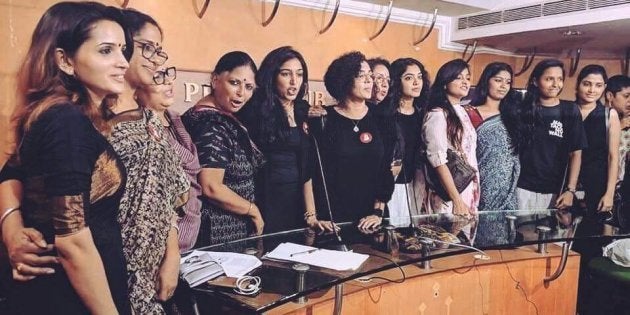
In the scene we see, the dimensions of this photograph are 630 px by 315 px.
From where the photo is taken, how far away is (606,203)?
2357 millimetres

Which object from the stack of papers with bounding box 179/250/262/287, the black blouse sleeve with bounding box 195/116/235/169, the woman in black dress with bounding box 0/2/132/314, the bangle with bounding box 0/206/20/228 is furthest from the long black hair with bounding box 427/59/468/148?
the bangle with bounding box 0/206/20/228

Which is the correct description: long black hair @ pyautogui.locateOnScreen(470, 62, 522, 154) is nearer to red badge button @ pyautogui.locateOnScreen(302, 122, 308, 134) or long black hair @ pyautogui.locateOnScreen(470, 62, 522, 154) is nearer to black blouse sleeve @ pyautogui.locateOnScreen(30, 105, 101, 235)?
red badge button @ pyautogui.locateOnScreen(302, 122, 308, 134)

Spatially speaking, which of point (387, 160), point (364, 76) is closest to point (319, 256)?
point (387, 160)

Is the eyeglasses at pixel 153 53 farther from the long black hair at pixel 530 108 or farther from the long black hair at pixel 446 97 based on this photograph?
the long black hair at pixel 530 108

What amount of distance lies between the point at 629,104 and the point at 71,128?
7.66ft

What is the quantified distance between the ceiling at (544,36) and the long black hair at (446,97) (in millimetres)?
128

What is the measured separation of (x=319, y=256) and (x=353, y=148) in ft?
1.93

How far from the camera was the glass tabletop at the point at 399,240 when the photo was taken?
1418 mm

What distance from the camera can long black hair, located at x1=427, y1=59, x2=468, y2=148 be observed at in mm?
2273

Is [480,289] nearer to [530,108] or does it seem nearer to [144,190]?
[530,108]

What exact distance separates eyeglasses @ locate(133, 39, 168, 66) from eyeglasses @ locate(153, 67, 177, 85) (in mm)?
29

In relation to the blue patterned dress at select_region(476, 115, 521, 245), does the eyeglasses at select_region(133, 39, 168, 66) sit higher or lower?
higher

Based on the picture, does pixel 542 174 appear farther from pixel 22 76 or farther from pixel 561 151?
pixel 22 76

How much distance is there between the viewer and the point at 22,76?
119 centimetres
